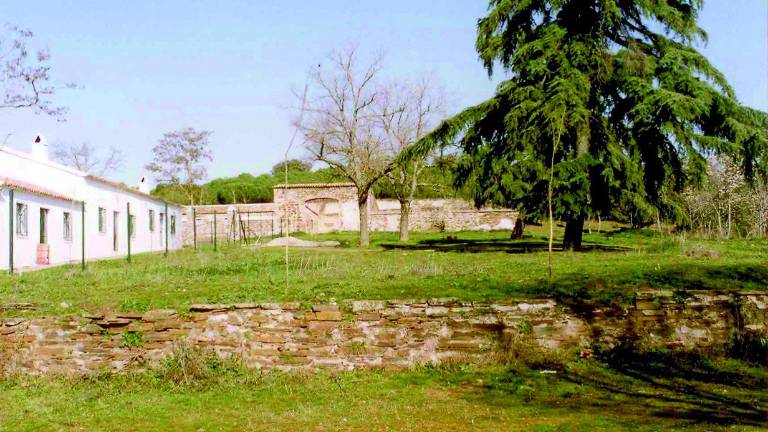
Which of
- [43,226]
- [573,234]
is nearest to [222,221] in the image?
[43,226]

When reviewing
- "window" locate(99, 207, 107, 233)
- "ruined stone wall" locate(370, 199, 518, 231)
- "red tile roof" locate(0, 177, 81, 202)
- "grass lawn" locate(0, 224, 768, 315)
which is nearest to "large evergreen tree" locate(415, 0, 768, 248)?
"grass lawn" locate(0, 224, 768, 315)

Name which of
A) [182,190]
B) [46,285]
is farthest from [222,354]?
Answer: [182,190]

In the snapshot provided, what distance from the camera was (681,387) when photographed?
23.6 feet

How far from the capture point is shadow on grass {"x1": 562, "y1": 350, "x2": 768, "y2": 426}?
6191mm

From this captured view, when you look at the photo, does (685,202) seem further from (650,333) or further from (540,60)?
(650,333)

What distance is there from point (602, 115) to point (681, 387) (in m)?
12.6

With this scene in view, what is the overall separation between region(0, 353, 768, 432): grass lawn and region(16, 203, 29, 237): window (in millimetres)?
14787

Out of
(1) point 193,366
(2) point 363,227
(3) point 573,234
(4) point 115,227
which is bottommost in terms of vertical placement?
(1) point 193,366

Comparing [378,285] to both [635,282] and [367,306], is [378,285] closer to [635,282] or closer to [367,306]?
[367,306]

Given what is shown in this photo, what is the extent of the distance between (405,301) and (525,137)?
34.3 feet

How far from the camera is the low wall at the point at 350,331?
8141mm

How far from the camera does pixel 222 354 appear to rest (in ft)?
26.8

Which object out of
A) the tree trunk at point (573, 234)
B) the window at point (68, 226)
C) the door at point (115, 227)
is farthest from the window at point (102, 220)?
the tree trunk at point (573, 234)

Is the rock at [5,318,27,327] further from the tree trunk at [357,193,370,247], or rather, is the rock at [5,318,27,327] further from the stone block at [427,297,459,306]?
the tree trunk at [357,193,370,247]
